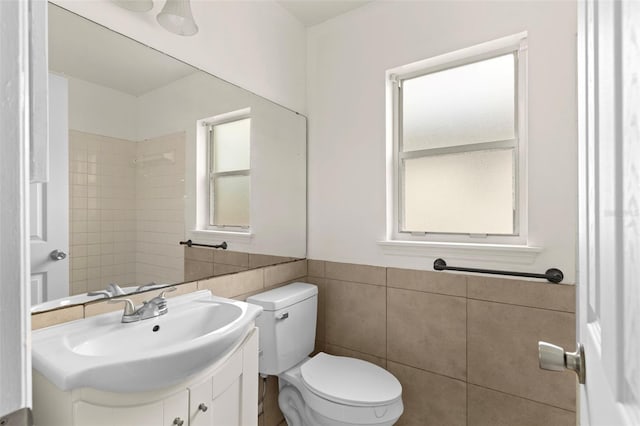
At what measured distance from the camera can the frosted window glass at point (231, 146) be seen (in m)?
1.57

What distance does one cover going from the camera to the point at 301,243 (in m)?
2.01

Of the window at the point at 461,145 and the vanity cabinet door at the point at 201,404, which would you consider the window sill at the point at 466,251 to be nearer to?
the window at the point at 461,145

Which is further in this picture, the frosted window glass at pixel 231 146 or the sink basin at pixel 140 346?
the frosted window glass at pixel 231 146

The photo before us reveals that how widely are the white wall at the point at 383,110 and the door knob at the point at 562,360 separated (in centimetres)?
95

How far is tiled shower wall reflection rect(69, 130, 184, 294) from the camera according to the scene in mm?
1056

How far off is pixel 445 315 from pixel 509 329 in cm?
27

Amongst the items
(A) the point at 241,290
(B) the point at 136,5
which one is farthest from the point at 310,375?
(B) the point at 136,5

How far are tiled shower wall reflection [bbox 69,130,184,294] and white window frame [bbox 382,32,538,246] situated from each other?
3.57 ft

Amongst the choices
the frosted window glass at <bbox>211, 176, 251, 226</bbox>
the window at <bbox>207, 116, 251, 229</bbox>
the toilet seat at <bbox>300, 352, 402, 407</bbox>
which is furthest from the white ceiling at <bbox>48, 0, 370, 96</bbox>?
the toilet seat at <bbox>300, 352, 402, 407</bbox>

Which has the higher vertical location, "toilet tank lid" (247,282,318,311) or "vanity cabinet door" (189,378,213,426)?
"toilet tank lid" (247,282,318,311)

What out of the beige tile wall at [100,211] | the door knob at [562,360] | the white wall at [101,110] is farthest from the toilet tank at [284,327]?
the door knob at [562,360]

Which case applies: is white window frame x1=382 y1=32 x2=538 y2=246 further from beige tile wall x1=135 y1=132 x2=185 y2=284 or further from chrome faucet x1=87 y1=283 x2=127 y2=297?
chrome faucet x1=87 y1=283 x2=127 y2=297

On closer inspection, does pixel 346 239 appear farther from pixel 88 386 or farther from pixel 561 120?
pixel 88 386

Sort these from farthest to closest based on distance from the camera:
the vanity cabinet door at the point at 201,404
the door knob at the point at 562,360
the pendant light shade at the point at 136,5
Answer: the pendant light shade at the point at 136,5, the vanity cabinet door at the point at 201,404, the door knob at the point at 562,360
